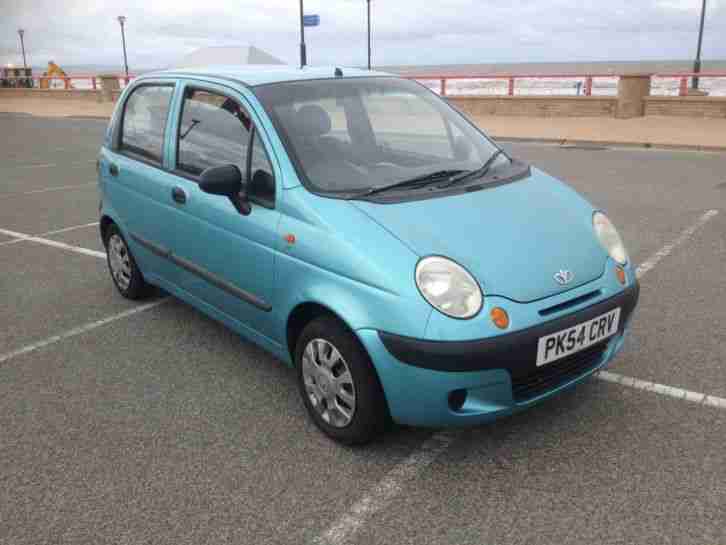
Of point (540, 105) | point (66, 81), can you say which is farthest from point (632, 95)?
point (66, 81)

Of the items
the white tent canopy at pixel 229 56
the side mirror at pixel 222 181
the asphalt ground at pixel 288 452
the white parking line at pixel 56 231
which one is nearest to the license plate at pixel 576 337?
the asphalt ground at pixel 288 452

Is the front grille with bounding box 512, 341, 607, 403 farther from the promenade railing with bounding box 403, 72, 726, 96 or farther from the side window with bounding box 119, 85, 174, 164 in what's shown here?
the promenade railing with bounding box 403, 72, 726, 96

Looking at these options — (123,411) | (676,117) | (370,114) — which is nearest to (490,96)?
(676,117)

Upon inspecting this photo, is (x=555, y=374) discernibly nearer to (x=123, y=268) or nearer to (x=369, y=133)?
(x=369, y=133)

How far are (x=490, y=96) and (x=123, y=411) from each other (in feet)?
60.5

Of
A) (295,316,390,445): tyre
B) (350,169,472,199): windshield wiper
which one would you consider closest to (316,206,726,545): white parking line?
(295,316,390,445): tyre

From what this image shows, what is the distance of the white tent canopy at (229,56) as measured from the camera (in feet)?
51.3

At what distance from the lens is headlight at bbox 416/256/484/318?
2.63 m

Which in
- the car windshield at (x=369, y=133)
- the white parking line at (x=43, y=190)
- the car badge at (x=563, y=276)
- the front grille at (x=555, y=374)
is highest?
the car windshield at (x=369, y=133)

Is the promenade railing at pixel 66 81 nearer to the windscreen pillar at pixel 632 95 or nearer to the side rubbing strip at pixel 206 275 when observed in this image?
the windscreen pillar at pixel 632 95

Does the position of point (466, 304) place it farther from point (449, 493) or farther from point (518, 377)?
point (449, 493)

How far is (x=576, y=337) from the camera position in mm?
2807

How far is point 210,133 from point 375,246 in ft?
4.86

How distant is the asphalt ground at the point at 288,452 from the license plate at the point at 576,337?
483 mm
